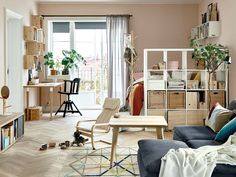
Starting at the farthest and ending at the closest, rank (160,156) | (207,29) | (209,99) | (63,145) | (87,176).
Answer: (207,29) < (209,99) < (63,145) < (87,176) < (160,156)

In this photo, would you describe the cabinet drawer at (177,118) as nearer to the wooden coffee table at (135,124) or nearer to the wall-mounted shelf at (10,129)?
the wooden coffee table at (135,124)

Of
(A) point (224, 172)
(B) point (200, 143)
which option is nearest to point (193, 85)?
(B) point (200, 143)

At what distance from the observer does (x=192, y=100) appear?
21.8ft

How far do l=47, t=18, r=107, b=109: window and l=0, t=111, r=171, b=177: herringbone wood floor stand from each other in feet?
6.41

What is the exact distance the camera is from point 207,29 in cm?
759

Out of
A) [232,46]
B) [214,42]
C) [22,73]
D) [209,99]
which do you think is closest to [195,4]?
[214,42]

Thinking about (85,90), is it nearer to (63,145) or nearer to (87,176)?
(63,145)

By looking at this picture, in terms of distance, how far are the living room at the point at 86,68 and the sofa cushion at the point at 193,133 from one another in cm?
27

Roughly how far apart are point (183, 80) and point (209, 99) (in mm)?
608

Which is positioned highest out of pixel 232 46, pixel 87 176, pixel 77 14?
pixel 77 14

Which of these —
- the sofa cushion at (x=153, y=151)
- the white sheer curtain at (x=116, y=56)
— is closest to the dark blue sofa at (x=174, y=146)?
the sofa cushion at (x=153, y=151)

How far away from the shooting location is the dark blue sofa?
284cm

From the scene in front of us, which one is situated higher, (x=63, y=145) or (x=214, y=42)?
(x=214, y=42)

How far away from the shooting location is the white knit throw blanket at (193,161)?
2771mm
